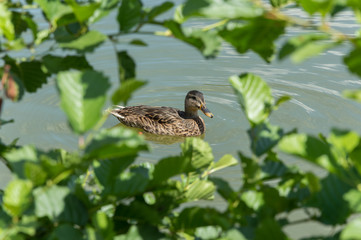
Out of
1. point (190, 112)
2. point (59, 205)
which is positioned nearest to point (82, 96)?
point (59, 205)

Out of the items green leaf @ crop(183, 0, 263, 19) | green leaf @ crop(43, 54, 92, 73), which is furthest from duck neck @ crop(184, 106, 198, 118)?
green leaf @ crop(183, 0, 263, 19)

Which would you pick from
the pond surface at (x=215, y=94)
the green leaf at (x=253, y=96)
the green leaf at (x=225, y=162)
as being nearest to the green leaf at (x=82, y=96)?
the green leaf at (x=253, y=96)

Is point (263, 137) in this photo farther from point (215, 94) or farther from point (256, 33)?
point (215, 94)

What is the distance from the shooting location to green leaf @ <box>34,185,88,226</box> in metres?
1.11

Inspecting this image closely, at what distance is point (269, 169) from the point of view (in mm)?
1279

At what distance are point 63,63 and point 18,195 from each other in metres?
0.51

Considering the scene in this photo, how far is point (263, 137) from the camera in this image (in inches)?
53.2

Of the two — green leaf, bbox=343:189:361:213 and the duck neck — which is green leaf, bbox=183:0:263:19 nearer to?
green leaf, bbox=343:189:361:213

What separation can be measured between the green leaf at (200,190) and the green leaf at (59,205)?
36 cm

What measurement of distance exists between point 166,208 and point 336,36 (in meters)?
0.61

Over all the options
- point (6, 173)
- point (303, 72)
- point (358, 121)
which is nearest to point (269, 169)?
point (6, 173)

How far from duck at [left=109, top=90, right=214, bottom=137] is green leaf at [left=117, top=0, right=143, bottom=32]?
24.9 ft

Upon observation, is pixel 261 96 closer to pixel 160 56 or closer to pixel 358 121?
pixel 358 121

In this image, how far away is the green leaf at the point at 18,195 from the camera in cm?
111
